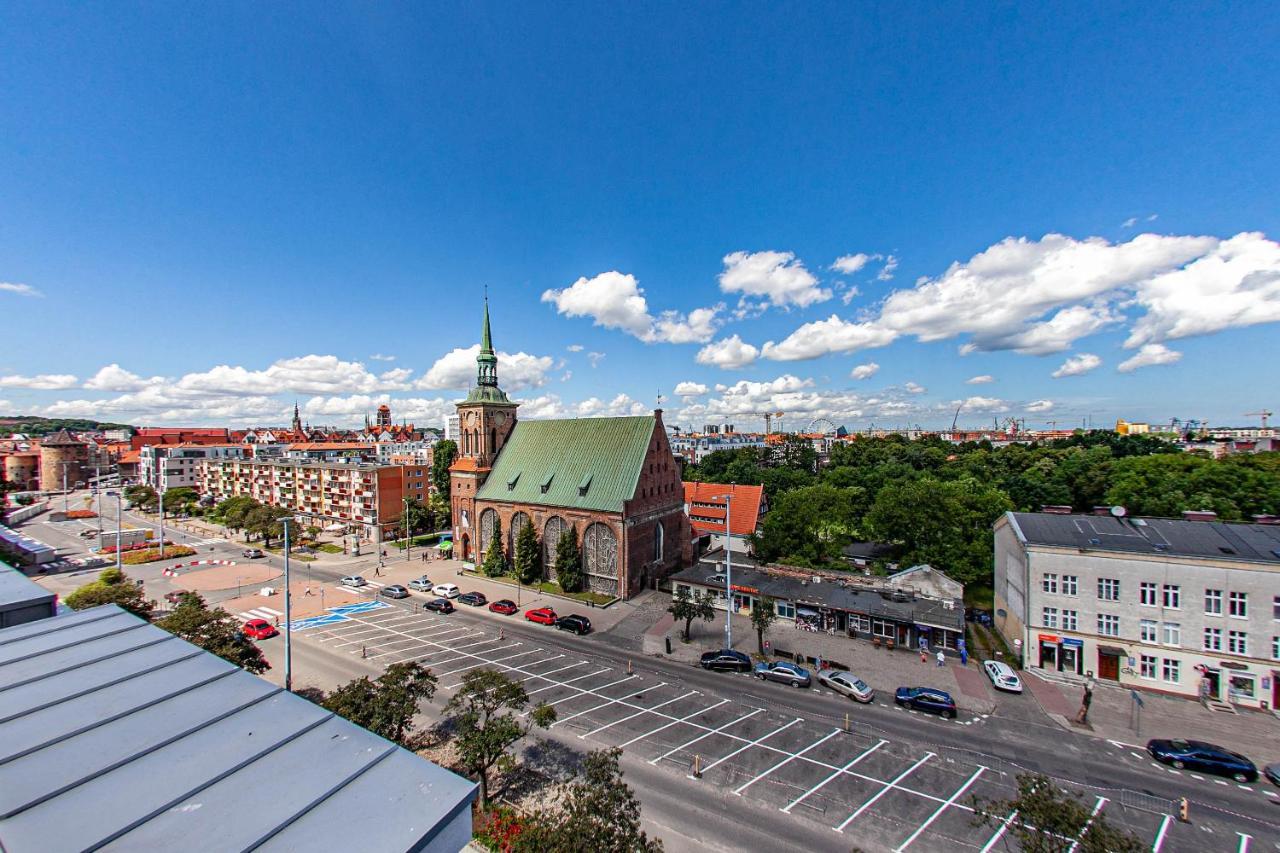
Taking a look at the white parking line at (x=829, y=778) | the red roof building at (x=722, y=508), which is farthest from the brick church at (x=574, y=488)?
the white parking line at (x=829, y=778)

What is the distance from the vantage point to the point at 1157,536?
3022 centimetres

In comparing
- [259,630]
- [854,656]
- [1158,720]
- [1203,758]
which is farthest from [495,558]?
[1203,758]

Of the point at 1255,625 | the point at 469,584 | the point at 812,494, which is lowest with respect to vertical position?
the point at 469,584

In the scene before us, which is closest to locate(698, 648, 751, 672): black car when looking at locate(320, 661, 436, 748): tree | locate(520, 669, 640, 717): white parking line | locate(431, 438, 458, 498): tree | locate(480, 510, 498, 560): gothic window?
locate(520, 669, 640, 717): white parking line

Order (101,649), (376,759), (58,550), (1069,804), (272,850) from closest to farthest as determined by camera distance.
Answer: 1. (272,850)
2. (376,759)
3. (101,649)
4. (1069,804)
5. (58,550)

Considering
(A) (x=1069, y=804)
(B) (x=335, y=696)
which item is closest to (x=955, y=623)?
(A) (x=1069, y=804)

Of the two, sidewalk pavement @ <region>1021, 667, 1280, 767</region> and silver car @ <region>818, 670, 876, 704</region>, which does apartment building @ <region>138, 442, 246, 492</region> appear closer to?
silver car @ <region>818, 670, 876, 704</region>

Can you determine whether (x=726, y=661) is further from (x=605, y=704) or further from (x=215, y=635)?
(x=215, y=635)

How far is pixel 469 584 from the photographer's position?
47875 millimetres

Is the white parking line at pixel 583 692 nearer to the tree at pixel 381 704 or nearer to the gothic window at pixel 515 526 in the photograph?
the tree at pixel 381 704

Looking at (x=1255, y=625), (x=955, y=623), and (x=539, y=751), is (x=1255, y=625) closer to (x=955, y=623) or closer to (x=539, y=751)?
(x=955, y=623)

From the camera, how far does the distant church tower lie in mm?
54531

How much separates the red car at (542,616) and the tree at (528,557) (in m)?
8.11

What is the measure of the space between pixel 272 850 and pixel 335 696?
17522 millimetres
